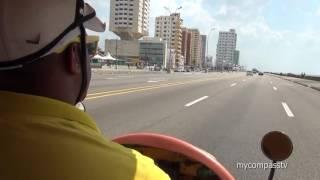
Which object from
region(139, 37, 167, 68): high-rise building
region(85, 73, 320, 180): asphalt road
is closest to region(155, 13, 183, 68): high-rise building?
region(139, 37, 167, 68): high-rise building

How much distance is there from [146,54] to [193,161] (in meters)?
132

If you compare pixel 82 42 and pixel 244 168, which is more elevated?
pixel 82 42

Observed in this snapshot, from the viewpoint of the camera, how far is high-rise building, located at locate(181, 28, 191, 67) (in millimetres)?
170000

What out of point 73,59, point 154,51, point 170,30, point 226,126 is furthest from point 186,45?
point 73,59

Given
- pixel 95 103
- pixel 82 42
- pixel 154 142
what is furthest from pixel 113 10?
pixel 95 103

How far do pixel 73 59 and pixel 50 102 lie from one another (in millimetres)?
201

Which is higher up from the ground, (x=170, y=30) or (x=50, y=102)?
(x=170, y=30)

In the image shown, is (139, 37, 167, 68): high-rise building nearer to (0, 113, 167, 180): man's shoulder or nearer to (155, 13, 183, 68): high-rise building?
(155, 13, 183, 68): high-rise building

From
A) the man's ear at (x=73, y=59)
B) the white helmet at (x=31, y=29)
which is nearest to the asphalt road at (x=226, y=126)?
the man's ear at (x=73, y=59)

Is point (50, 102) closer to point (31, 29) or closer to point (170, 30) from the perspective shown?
point (31, 29)

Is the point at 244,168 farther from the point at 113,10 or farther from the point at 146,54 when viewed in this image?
the point at 146,54

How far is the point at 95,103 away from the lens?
57.4ft

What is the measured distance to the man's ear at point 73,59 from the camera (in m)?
1.63

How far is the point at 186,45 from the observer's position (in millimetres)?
178250
